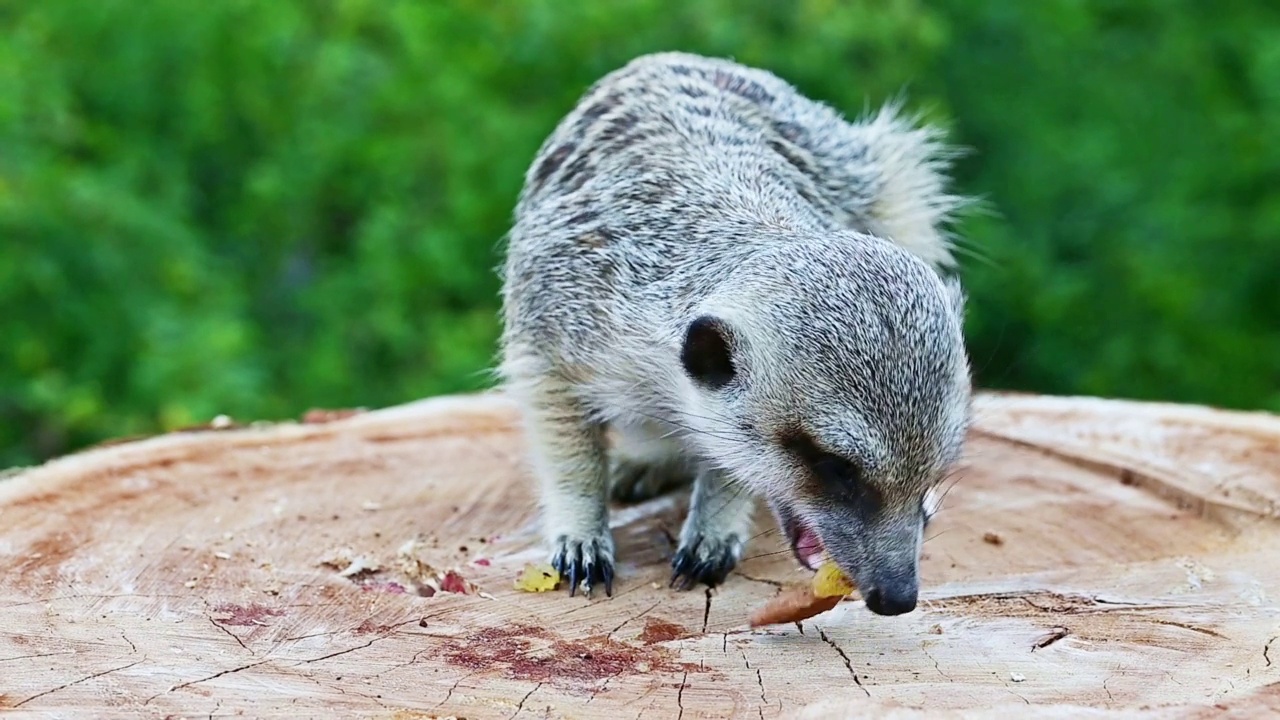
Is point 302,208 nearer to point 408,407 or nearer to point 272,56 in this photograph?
point 272,56

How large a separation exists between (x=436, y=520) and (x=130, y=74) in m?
5.49

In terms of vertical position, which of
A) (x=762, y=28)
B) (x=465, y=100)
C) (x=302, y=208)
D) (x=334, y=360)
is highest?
(x=762, y=28)

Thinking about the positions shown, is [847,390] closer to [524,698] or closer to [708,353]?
[708,353]

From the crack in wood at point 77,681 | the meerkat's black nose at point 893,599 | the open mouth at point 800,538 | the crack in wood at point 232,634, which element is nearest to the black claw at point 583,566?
the open mouth at point 800,538

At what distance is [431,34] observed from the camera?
8.41 metres

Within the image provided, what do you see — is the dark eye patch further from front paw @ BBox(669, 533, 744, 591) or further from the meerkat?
front paw @ BBox(669, 533, 744, 591)

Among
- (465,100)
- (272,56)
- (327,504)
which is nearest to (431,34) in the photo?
(465,100)

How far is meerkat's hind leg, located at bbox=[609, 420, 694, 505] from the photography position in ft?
16.3

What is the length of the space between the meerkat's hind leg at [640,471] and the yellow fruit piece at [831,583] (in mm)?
1247

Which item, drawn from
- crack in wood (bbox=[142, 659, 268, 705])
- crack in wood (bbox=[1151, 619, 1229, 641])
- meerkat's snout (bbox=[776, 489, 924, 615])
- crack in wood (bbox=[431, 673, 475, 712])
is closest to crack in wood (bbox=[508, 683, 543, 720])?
crack in wood (bbox=[431, 673, 475, 712])

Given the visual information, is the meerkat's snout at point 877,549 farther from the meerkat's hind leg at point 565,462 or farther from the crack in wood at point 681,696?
the meerkat's hind leg at point 565,462

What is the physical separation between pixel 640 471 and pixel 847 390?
5.89 ft

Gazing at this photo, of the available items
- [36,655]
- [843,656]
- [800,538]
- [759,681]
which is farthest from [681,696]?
[36,655]

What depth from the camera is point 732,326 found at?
3.81 m
